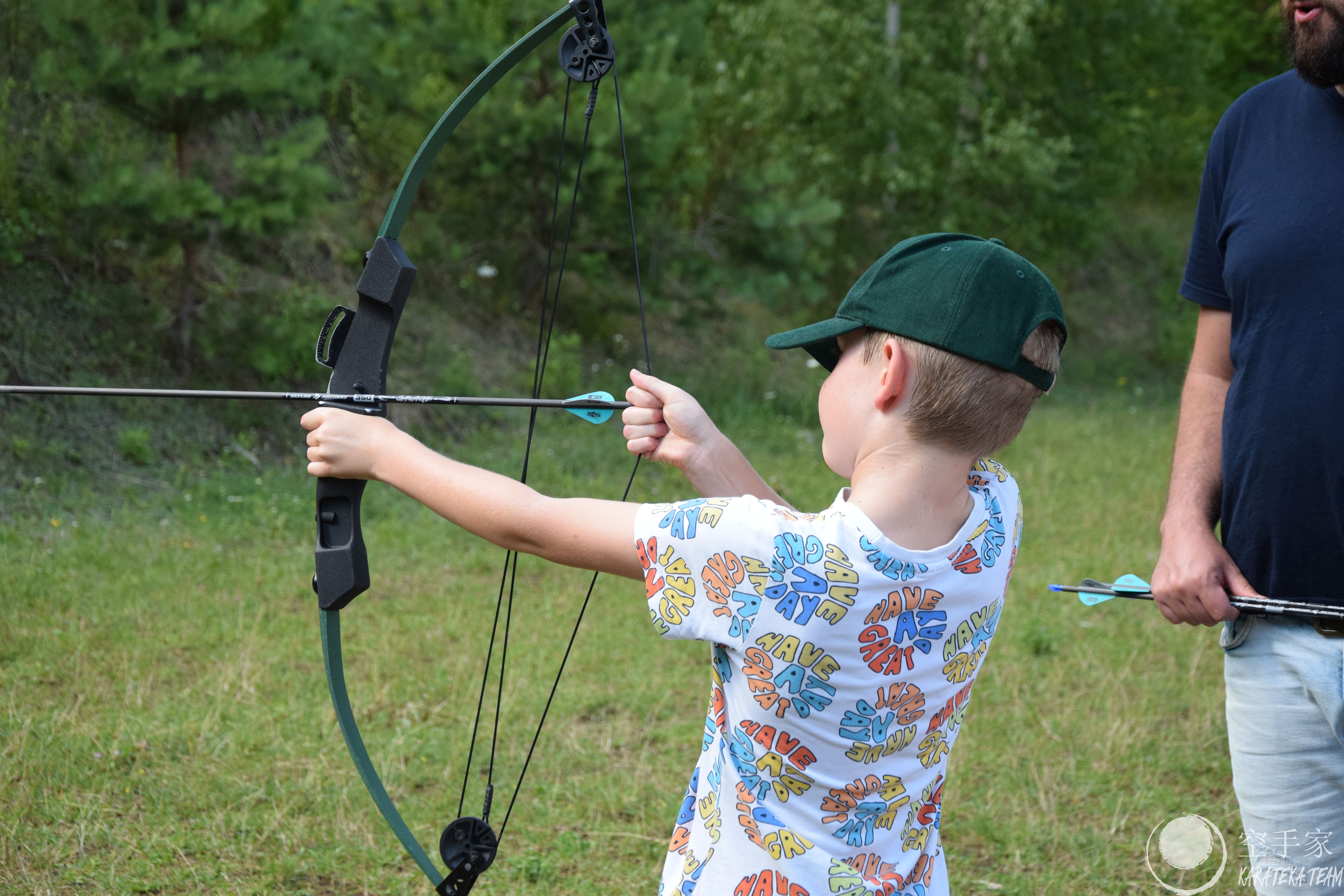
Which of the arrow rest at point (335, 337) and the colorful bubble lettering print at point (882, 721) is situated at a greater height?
the arrow rest at point (335, 337)

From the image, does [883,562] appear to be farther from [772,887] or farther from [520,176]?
[520,176]

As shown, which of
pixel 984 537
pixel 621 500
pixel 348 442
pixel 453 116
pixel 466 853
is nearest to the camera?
pixel 984 537

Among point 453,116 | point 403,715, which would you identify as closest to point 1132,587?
point 453,116

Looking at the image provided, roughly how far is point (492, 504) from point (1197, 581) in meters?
0.95

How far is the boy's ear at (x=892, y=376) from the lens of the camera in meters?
1.09

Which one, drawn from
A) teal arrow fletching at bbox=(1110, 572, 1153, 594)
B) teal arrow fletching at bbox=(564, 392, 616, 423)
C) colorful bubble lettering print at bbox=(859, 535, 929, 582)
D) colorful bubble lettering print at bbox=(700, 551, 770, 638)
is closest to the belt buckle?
teal arrow fletching at bbox=(1110, 572, 1153, 594)

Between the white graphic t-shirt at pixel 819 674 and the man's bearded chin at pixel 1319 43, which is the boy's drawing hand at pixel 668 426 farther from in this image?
the man's bearded chin at pixel 1319 43

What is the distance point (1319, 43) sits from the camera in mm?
1400

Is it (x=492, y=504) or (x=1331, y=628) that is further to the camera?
(x=1331, y=628)

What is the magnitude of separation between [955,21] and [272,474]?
272 inches

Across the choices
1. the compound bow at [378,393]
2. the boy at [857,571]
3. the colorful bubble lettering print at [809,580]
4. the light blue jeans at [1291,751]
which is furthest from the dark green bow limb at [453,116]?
the light blue jeans at [1291,751]

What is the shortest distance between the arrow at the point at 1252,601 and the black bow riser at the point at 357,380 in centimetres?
95

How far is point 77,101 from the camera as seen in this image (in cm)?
589

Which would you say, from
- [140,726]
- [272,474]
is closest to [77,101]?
[272,474]
